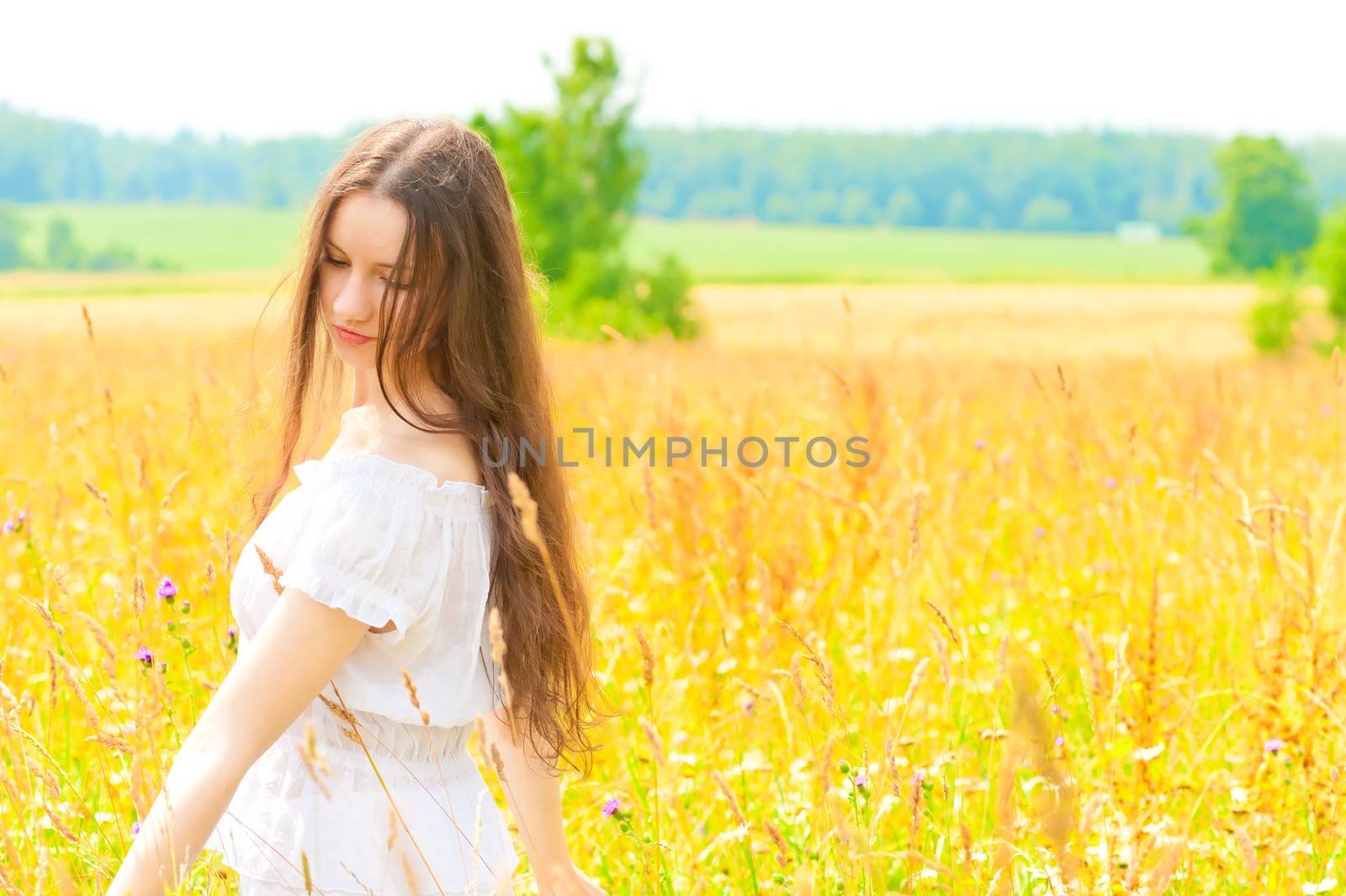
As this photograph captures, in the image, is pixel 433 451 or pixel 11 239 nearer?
pixel 433 451

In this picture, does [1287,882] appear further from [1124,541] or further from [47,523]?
[47,523]

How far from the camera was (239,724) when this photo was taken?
1098 millimetres

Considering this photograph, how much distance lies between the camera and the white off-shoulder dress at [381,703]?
1.20 meters

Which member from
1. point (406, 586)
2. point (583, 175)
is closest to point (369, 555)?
point (406, 586)

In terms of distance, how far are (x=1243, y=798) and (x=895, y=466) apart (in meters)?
1.62

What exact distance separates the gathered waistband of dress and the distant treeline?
75444 mm

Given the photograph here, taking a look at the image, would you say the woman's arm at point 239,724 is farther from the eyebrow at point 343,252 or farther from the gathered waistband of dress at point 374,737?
the eyebrow at point 343,252

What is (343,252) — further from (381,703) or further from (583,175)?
(583,175)

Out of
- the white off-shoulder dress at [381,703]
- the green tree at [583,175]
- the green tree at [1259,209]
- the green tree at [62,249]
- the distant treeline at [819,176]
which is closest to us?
the white off-shoulder dress at [381,703]

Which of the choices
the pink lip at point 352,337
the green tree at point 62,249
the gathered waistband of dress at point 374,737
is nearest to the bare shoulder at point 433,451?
the pink lip at point 352,337

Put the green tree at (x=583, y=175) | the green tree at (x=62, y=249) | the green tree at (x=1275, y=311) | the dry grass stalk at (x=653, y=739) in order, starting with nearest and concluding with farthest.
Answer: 1. the dry grass stalk at (x=653, y=739)
2. the green tree at (x=1275, y=311)
3. the green tree at (x=583, y=175)
4. the green tree at (x=62, y=249)

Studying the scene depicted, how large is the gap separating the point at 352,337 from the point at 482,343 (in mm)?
154

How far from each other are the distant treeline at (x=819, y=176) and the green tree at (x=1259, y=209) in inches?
576

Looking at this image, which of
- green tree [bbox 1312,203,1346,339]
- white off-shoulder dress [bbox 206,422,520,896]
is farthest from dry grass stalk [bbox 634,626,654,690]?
green tree [bbox 1312,203,1346,339]
